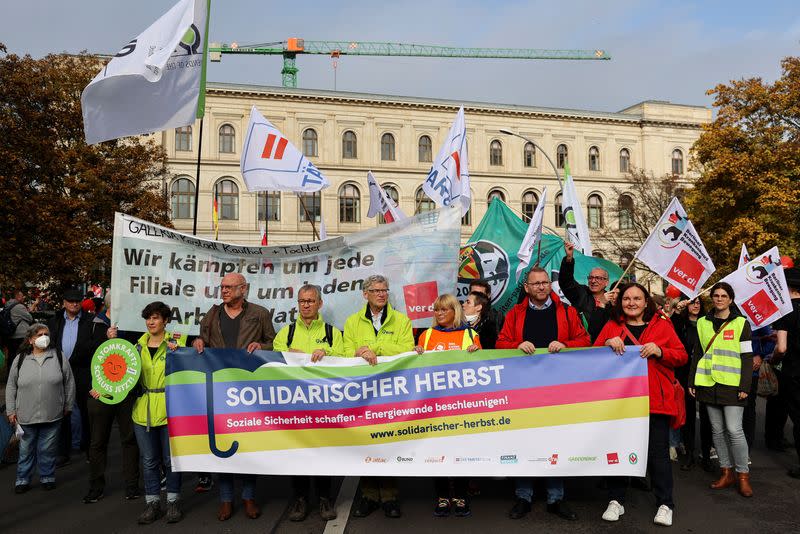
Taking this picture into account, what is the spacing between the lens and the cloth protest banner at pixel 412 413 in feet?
17.9

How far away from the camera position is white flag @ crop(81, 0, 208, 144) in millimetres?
7473

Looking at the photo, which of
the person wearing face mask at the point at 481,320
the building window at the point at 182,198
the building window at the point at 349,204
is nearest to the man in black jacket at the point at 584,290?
the person wearing face mask at the point at 481,320

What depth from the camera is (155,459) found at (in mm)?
5820

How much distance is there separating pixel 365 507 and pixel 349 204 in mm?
46185

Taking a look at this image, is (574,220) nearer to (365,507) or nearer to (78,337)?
(365,507)

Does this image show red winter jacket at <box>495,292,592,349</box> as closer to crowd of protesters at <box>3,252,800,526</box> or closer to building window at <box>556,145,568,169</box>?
crowd of protesters at <box>3,252,800,526</box>

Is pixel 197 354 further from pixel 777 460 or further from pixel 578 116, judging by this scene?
pixel 578 116

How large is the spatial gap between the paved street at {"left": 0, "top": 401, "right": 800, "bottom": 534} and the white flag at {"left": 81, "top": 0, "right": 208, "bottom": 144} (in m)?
3.76

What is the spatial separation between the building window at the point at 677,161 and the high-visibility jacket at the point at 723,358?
179ft

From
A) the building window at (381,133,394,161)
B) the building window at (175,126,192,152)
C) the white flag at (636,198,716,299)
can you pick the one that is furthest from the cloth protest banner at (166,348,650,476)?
the building window at (381,133,394,161)

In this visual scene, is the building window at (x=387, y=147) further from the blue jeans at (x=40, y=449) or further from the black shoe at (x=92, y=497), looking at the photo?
the black shoe at (x=92, y=497)

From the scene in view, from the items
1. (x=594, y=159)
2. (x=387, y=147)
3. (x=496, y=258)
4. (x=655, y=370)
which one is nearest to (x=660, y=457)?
(x=655, y=370)

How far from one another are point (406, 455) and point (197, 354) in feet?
6.48

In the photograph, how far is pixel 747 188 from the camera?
28.8m
